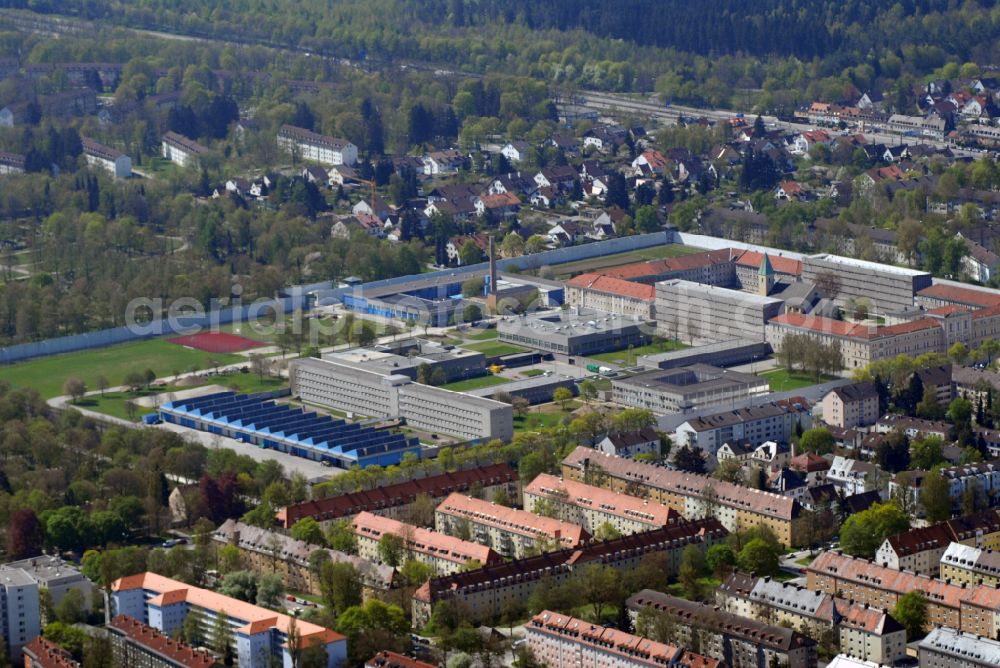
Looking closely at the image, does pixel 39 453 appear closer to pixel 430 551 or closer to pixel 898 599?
pixel 430 551

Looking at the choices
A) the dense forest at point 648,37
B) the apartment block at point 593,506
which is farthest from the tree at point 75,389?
the dense forest at point 648,37

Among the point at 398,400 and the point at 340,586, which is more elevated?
the point at 340,586

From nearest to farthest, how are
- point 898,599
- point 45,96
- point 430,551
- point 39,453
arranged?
point 898,599 → point 430,551 → point 39,453 → point 45,96

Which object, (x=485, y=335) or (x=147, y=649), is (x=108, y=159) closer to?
(x=485, y=335)

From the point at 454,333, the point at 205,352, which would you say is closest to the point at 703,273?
the point at 454,333

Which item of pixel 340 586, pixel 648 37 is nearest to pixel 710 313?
pixel 340 586
